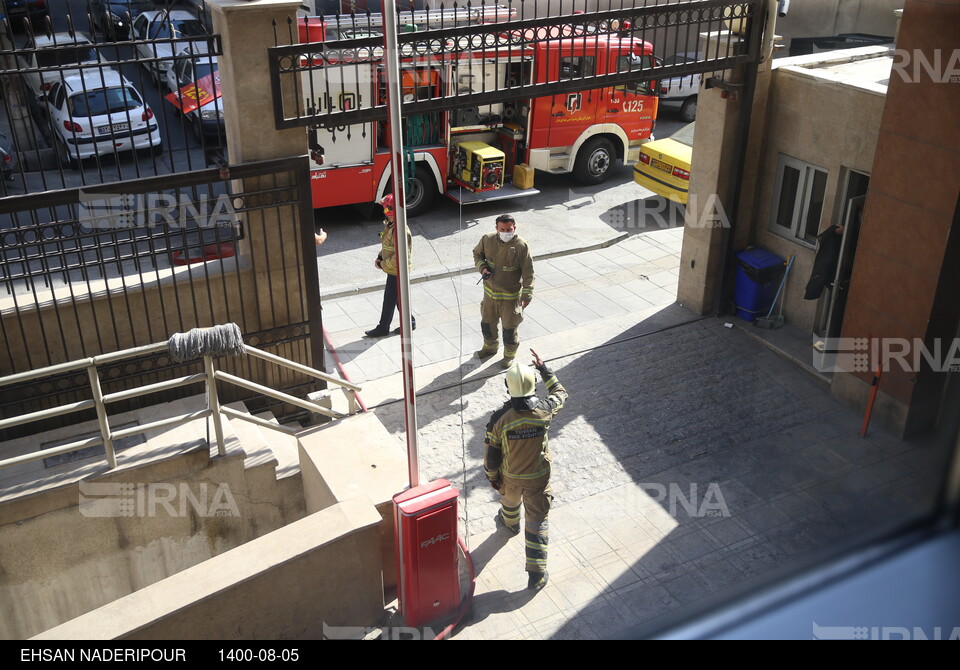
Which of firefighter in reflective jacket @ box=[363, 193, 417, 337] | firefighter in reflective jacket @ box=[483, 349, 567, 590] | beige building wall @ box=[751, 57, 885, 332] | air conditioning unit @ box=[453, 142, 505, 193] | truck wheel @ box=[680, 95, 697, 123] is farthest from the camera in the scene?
truck wheel @ box=[680, 95, 697, 123]

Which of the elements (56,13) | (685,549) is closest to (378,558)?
(685,549)

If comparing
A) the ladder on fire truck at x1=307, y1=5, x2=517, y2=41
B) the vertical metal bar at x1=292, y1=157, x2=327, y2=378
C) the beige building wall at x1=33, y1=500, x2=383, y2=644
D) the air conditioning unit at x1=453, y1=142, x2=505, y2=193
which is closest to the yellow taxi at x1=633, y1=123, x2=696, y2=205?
the air conditioning unit at x1=453, y1=142, x2=505, y2=193

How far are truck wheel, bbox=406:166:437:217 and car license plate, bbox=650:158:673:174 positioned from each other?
12.9 feet

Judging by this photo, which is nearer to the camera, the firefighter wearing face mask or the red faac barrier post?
the red faac barrier post

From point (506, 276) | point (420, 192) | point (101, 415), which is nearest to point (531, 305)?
point (506, 276)

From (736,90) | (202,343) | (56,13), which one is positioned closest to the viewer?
(202,343)

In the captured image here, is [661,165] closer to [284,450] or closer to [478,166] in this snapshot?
[478,166]

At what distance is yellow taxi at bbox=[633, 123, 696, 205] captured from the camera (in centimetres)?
1470

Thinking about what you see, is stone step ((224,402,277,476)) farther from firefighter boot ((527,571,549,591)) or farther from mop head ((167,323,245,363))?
firefighter boot ((527,571,549,591))

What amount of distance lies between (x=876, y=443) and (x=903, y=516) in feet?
25.9

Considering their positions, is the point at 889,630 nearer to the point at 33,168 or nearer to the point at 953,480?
the point at 953,480

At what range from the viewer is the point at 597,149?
16.4 metres

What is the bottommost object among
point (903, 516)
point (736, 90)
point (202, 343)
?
point (202, 343)

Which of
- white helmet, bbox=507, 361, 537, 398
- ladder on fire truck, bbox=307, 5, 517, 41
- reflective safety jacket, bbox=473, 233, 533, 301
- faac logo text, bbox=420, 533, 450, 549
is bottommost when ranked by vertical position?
faac logo text, bbox=420, 533, 450, 549
